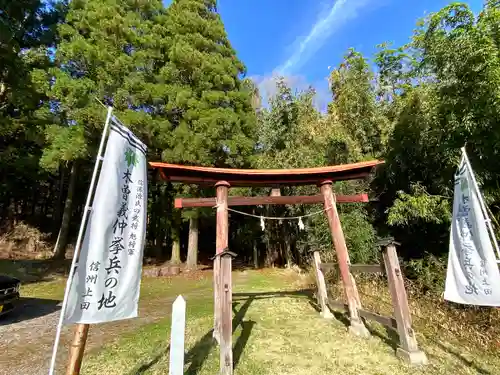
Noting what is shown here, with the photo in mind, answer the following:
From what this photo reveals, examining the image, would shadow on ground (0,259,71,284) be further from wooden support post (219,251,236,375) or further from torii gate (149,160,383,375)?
wooden support post (219,251,236,375)

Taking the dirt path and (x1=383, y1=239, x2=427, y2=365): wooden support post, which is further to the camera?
the dirt path

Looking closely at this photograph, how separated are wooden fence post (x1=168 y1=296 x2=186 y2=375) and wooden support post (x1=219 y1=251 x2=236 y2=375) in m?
1.26

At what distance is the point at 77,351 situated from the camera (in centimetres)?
276

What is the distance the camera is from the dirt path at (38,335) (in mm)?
4254

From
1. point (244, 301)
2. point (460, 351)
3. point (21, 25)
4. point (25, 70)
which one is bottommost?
point (460, 351)

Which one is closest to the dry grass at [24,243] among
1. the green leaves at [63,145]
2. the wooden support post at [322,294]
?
the green leaves at [63,145]

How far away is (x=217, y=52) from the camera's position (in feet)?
46.4

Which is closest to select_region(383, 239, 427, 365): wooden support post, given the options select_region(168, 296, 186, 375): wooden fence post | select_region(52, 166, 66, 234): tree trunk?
select_region(168, 296, 186, 375): wooden fence post

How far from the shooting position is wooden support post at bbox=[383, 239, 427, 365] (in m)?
4.08

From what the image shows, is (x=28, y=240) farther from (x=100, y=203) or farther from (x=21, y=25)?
(x=100, y=203)

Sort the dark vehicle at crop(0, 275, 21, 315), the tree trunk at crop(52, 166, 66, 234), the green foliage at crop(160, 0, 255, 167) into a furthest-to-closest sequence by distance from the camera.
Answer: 1. the tree trunk at crop(52, 166, 66, 234)
2. the green foliage at crop(160, 0, 255, 167)
3. the dark vehicle at crop(0, 275, 21, 315)

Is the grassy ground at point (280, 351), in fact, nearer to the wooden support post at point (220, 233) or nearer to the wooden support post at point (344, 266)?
the wooden support post at point (344, 266)

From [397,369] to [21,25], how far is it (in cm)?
1582

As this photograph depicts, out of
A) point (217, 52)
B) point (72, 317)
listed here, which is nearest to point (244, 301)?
point (72, 317)
